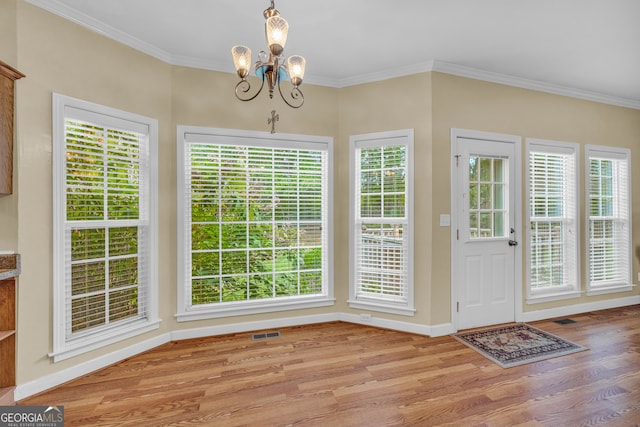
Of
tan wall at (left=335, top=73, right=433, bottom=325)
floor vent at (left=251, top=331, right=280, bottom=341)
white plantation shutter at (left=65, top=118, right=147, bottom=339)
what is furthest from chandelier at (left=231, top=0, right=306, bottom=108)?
floor vent at (left=251, top=331, right=280, bottom=341)

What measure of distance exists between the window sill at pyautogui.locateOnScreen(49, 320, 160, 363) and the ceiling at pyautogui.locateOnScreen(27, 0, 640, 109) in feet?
8.27

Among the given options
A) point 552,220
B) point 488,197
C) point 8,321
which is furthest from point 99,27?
point 552,220

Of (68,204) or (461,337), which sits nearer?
(68,204)

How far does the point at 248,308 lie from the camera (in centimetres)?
324

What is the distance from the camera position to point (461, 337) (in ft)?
10.2

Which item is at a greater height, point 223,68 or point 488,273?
point 223,68

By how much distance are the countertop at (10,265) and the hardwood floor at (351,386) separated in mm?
886

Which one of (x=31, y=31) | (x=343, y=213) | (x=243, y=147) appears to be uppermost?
(x=31, y=31)

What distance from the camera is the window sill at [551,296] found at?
11.8 feet

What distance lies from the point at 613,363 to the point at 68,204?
4.68 meters

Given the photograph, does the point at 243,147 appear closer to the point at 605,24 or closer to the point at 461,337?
the point at 461,337

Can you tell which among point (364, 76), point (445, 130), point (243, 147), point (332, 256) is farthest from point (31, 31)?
point (445, 130)

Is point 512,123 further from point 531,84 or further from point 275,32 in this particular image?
point 275,32

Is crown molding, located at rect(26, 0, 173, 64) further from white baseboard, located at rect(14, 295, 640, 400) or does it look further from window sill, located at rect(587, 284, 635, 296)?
window sill, located at rect(587, 284, 635, 296)
